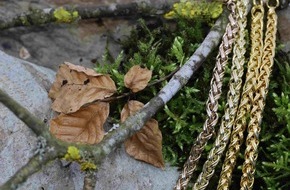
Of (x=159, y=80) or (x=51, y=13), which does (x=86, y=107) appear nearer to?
(x=159, y=80)

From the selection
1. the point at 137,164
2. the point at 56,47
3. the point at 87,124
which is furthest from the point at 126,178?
the point at 56,47

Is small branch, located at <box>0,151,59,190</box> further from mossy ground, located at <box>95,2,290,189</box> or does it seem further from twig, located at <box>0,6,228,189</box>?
mossy ground, located at <box>95,2,290,189</box>

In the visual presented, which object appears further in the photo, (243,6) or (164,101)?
(243,6)

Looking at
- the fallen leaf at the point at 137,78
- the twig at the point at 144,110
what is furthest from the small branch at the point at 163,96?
the fallen leaf at the point at 137,78

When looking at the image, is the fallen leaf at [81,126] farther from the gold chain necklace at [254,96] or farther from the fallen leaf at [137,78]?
the gold chain necklace at [254,96]

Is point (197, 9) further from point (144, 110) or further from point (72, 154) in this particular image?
point (72, 154)

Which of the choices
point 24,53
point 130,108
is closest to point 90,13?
point 24,53
